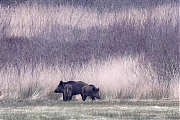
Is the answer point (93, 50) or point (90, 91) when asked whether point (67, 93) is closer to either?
point (90, 91)

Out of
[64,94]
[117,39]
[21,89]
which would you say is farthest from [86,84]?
[117,39]

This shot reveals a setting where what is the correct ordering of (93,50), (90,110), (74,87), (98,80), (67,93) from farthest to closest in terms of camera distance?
(93,50)
(98,80)
(67,93)
(74,87)
(90,110)

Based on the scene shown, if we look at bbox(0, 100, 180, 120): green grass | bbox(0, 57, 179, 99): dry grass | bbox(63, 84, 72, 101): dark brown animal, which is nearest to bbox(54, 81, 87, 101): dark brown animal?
bbox(63, 84, 72, 101): dark brown animal

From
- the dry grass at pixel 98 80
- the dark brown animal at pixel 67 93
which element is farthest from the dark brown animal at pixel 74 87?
the dry grass at pixel 98 80

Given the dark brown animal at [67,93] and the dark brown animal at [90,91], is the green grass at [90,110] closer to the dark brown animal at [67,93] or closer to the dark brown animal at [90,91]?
the dark brown animal at [90,91]

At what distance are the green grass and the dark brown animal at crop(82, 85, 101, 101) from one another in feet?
2.37

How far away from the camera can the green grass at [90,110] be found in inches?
451

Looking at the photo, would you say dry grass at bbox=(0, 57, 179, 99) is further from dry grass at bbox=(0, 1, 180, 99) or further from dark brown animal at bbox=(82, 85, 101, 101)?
dark brown animal at bbox=(82, 85, 101, 101)

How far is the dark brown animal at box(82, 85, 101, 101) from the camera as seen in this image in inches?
617

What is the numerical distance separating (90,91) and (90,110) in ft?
9.57

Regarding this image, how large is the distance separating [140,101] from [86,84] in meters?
2.04

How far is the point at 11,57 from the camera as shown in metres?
19.5

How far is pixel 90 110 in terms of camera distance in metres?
12.8

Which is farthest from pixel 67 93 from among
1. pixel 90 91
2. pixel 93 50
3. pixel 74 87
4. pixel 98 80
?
pixel 93 50
